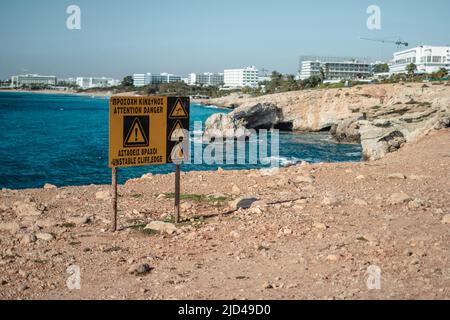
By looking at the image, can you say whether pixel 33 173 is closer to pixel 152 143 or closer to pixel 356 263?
pixel 152 143

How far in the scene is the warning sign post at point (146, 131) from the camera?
9586mm

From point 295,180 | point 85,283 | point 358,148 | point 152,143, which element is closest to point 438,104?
point 358,148

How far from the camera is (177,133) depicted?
1040cm

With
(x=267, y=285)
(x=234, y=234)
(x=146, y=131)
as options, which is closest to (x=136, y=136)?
(x=146, y=131)

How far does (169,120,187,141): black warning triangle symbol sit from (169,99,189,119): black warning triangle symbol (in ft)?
0.45

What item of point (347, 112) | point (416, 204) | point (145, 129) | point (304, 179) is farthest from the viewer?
point (347, 112)

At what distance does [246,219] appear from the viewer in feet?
34.0

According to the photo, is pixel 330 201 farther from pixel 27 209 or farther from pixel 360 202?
pixel 27 209

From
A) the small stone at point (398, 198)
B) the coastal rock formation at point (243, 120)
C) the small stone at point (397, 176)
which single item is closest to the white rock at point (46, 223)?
the small stone at point (398, 198)

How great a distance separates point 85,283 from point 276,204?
217 inches

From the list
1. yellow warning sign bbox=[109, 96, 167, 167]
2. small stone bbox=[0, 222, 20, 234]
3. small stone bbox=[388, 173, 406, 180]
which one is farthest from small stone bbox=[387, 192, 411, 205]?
small stone bbox=[0, 222, 20, 234]

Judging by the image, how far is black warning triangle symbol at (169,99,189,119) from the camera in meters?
10.3

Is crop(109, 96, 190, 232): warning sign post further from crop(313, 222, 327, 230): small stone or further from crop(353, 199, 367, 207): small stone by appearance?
crop(353, 199, 367, 207): small stone

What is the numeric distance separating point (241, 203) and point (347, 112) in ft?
174
